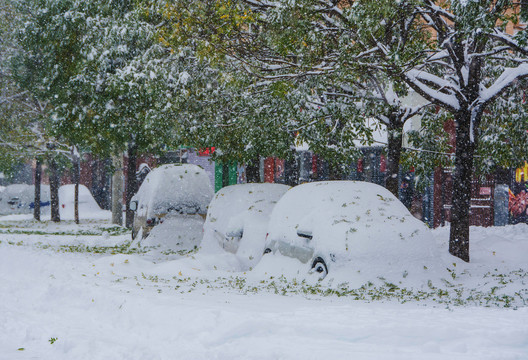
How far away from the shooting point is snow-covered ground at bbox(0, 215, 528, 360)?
5.34m

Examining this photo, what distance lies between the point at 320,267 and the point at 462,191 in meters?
4.02

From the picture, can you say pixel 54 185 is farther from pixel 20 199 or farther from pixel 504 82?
pixel 504 82

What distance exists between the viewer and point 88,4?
17188 mm

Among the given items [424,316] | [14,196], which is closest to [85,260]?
[424,316]

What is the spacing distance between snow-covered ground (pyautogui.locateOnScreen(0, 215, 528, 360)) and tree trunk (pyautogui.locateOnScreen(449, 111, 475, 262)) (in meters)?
0.34

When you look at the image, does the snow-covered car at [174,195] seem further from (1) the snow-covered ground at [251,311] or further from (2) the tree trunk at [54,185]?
(2) the tree trunk at [54,185]

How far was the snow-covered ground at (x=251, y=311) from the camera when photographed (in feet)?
17.5

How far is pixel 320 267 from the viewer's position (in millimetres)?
9461

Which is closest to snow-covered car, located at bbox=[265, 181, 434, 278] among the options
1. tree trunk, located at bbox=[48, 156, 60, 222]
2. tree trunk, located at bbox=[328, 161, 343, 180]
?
tree trunk, located at bbox=[328, 161, 343, 180]

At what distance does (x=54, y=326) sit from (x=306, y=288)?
12.3 feet

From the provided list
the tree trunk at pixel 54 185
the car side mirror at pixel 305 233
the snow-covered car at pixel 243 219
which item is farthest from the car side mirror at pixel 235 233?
the tree trunk at pixel 54 185

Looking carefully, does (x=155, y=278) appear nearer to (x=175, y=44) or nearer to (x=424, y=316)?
(x=175, y=44)

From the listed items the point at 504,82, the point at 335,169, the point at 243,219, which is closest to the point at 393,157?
the point at 335,169

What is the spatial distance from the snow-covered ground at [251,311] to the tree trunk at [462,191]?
339 mm
